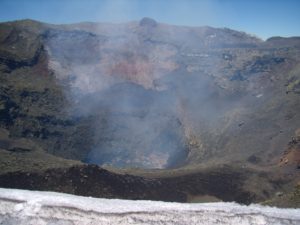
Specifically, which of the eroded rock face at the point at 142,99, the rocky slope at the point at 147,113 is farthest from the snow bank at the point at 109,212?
the eroded rock face at the point at 142,99

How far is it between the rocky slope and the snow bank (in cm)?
1838

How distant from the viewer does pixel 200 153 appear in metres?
44.8

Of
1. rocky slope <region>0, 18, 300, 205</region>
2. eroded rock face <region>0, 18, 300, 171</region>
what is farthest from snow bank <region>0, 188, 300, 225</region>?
eroded rock face <region>0, 18, 300, 171</region>

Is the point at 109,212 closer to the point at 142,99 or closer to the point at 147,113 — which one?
the point at 147,113

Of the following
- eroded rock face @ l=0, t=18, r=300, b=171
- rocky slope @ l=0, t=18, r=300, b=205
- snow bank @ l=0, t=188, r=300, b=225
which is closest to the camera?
snow bank @ l=0, t=188, r=300, b=225

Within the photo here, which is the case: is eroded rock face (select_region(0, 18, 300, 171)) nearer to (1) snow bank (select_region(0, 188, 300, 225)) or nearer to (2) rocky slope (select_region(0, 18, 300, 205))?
(2) rocky slope (select_region(0, 18, 300, 205))

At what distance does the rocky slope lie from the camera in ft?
103

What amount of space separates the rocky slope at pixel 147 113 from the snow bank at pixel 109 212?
18.4m

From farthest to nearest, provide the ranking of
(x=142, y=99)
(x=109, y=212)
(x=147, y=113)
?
(x=142, y=99) < (x=147, y=113) < (x=109, y=212)

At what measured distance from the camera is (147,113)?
5762cm

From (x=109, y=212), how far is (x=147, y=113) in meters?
51.1

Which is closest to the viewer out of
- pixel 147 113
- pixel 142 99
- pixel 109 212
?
pixel 109 212

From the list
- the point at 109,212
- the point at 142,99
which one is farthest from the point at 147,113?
the point at 109,212

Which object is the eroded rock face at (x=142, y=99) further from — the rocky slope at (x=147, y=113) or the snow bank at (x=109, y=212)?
the snow bank at (x=109, y=212)
